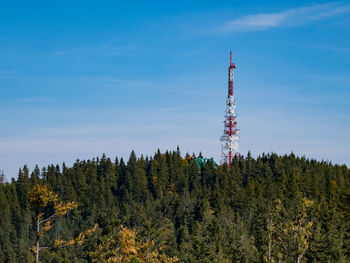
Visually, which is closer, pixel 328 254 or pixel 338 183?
pixel 328 254

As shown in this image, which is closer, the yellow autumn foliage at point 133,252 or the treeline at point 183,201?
the yellow autumn foliage at point 133,252

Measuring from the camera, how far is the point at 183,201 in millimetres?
147750

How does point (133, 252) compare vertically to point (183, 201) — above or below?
below

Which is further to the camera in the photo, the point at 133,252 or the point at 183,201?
the point at 183,201

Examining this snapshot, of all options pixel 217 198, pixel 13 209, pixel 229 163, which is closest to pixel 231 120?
pixel 229 163

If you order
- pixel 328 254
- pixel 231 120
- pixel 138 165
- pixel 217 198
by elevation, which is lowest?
pixel 328 254

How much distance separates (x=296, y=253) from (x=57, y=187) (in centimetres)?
14639

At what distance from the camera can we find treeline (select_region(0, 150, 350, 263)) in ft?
329

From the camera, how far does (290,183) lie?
14862 centimetres

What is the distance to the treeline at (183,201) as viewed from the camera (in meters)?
100

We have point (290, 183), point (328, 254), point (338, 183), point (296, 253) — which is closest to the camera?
point (296, 253)

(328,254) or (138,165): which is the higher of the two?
(138,165)

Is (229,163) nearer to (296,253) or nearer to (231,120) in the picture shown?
(231,120)

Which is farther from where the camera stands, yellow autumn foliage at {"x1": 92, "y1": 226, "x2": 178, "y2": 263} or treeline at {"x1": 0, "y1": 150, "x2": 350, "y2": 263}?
treeline at {"x1": 0, "y1": 150, "x2": 350, "y2": 263}
